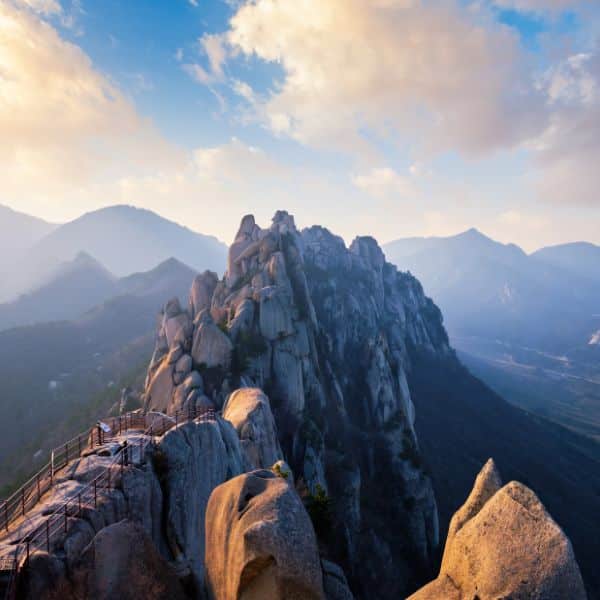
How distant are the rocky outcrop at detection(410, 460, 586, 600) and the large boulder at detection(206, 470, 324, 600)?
3.78 meters

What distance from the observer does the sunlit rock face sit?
50375mm

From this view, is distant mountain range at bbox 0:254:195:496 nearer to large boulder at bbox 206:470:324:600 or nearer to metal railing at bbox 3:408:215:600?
metal railing at bbox 3:408:215:600

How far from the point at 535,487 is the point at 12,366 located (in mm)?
161895

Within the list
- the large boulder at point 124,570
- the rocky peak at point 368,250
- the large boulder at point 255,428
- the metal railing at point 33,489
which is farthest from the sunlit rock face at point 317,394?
the rocky peak at point 368,250

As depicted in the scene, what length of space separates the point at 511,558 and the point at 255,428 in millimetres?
26048

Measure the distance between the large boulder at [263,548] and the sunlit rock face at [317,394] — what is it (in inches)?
736

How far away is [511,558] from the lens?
10.2 metres

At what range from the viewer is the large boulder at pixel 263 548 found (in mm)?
11352

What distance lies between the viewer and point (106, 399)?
8888 centimetres

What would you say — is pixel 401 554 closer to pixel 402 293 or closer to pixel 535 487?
pixel 535 487

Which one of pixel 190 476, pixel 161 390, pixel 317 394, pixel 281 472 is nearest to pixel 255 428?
pixel 281 472

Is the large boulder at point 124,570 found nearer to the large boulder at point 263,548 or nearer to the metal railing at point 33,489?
the large boulder at point 263,548

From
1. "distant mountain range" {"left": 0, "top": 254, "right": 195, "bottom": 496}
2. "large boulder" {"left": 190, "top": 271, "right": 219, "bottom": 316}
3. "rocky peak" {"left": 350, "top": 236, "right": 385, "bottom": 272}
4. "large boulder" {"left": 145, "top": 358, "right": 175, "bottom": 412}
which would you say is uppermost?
"rocky peak" {"left": 350, "top": 236, "right": 385, "bottom": 272}

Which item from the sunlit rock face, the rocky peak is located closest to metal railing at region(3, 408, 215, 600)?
the sunlit rock face
